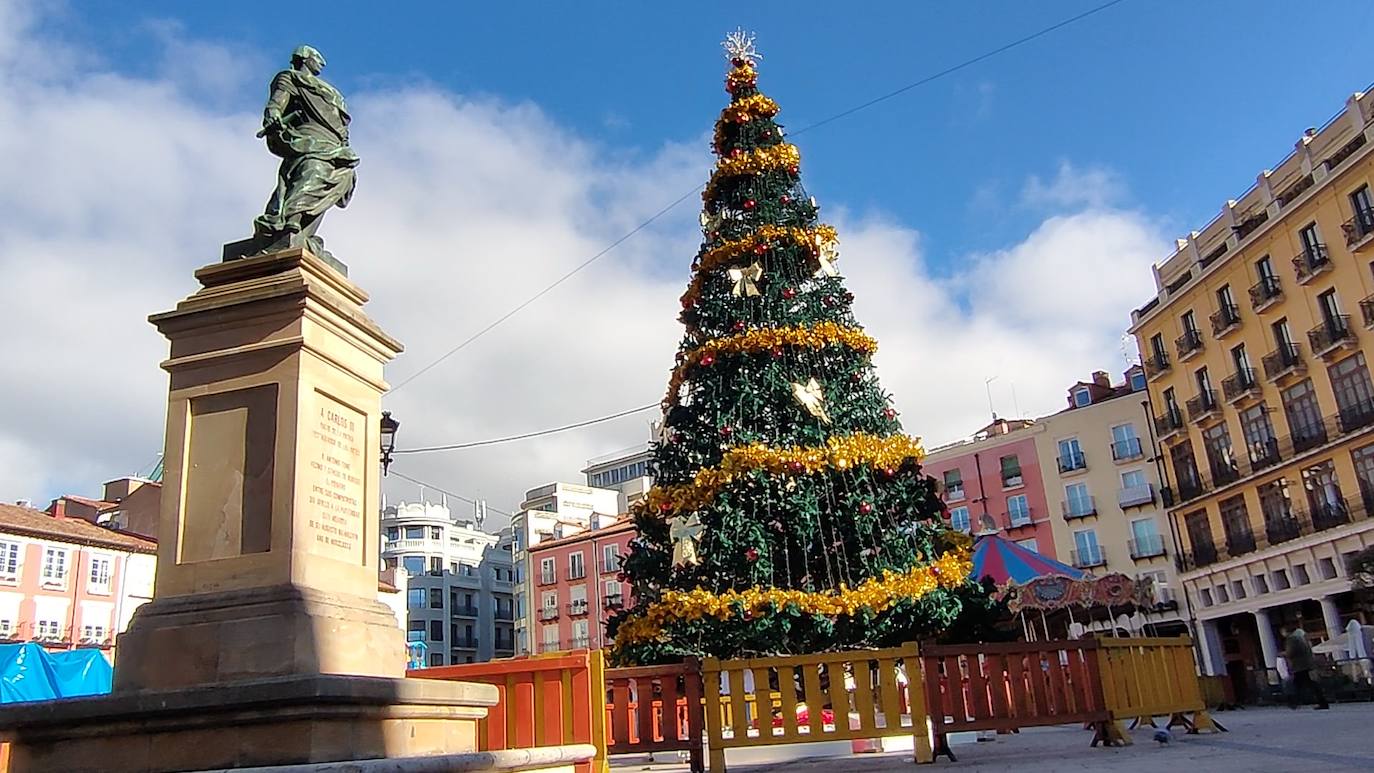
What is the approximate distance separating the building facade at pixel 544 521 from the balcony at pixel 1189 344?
3689 cm

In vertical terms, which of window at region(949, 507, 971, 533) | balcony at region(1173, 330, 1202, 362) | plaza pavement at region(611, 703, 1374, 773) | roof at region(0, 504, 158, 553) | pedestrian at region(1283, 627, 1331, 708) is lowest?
plaza pavement at region(611, 703, 1374, 773)

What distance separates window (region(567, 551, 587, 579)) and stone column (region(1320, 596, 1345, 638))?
135 feet

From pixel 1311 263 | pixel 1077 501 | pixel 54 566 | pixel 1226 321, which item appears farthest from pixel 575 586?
pixel 1311 263

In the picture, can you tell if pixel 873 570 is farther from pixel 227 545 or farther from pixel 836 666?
pixel 227 545

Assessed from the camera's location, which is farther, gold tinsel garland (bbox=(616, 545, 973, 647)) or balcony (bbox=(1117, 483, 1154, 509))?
balcony (bbox=(1117, 483, 1154, 509))

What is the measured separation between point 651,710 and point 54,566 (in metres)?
39.0

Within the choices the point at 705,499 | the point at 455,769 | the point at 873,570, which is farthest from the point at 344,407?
the point at 873,570

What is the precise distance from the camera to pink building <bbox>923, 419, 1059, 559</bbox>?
159 feet

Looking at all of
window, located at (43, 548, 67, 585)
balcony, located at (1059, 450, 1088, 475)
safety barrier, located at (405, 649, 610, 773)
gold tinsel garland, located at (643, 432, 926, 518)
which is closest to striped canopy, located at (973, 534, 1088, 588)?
gold tinsel garland, located at (643, 432, 926, 518)

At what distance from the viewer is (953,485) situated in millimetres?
51969

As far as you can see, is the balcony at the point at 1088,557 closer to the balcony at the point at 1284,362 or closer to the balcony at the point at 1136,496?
the balcony at the point at 1136,496

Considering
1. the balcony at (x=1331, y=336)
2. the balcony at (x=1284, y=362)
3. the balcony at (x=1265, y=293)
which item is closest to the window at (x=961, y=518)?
the balcony at (x=1284, y=362)

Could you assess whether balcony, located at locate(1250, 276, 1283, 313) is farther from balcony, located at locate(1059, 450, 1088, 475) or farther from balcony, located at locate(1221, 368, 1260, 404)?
balcony, located at locate(1059, 450, 1088, 475)

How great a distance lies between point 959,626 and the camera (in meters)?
16.1
